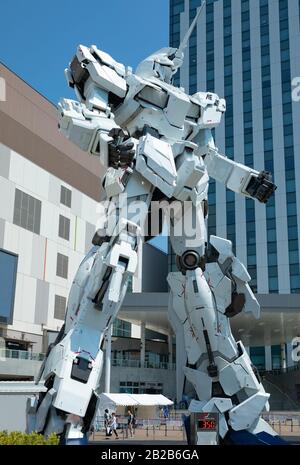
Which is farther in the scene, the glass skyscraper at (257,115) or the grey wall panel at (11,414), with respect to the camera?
the glass skyscraper at (257,115)

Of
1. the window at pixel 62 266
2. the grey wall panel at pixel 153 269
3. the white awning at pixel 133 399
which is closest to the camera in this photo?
the white awning at pixel 133 399

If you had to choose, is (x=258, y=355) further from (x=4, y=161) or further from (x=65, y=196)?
(x=4, y=161)

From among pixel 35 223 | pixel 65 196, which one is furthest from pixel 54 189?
pixel 35 223

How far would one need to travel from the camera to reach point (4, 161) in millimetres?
30094

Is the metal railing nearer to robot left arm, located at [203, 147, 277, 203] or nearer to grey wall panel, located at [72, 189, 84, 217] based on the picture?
grey wall panel, located at [72, 189, 84, 217]

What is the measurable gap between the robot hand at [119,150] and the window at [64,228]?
91.3 ft

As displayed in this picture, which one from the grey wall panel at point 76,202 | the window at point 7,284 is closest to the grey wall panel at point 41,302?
the window at point 7,284

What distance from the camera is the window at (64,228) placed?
113 ft

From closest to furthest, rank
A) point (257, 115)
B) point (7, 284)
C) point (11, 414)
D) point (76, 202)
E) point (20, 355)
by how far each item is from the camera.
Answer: point (11, 414), point (20, 355), point (7, 284), point (76, 202), point (257, 115)

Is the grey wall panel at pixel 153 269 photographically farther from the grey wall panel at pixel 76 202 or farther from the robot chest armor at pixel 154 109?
the robot chest armor at pixel 154 109

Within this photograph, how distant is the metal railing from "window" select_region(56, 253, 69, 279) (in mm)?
5620

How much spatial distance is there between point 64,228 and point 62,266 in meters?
2.54

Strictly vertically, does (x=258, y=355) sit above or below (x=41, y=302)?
below
